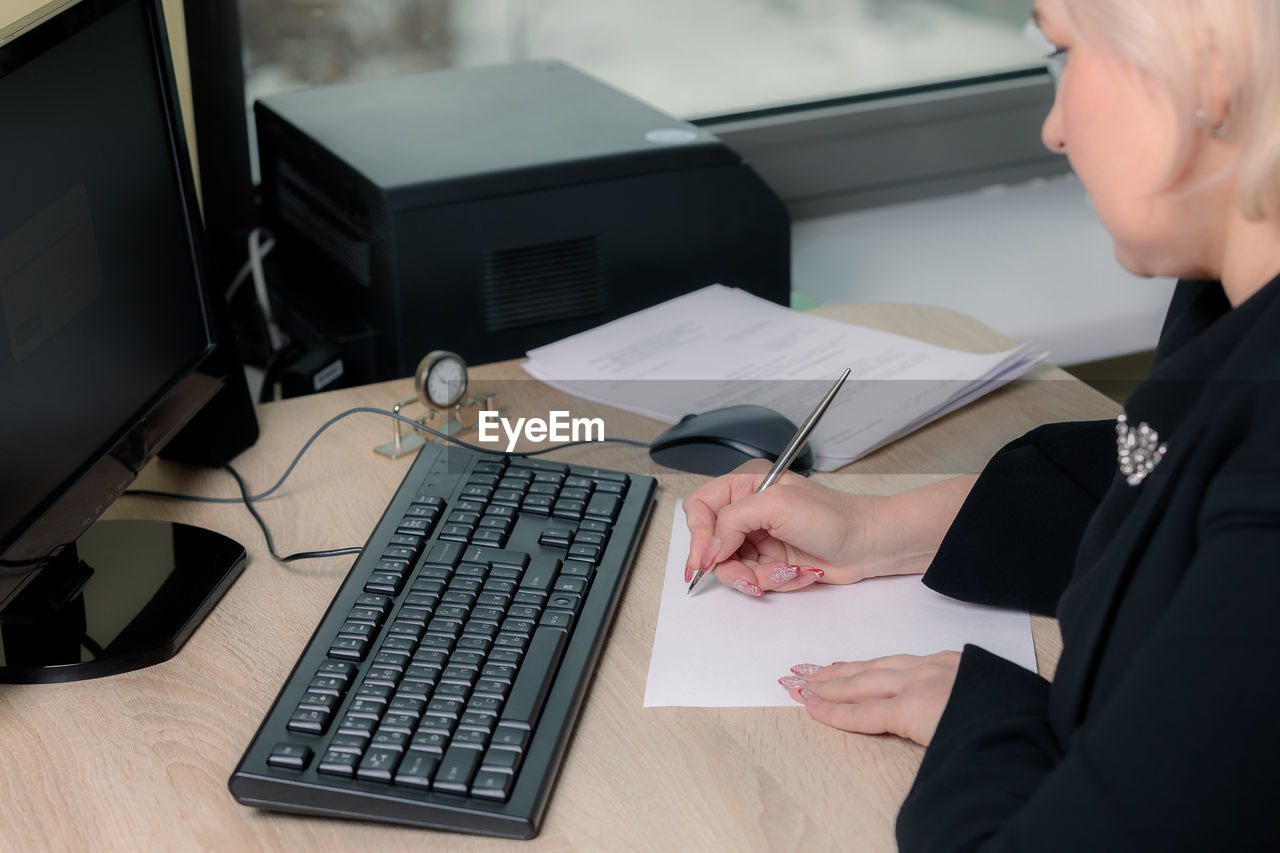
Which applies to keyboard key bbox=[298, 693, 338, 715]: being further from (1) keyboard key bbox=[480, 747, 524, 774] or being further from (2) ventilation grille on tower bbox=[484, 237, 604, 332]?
(2) ventilation grille on tower bbox=[484, 237, 604, 332]

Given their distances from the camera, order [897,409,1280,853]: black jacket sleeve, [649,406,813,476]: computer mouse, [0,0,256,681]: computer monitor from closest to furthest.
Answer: [897,409,1280,853]: black jacket sleeve
[0,0,256,681]: computer monitor
[649,406,813,476]: computer mouse

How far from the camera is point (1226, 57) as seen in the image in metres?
0.48

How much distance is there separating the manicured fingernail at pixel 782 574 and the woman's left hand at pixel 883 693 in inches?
3.8

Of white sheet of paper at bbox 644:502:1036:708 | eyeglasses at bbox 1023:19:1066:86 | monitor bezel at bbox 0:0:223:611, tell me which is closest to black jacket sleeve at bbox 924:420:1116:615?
white sheet of paper at bbox 644:502:1036:708

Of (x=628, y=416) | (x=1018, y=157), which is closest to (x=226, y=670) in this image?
(x=628, y=416)

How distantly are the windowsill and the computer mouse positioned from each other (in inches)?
23.4

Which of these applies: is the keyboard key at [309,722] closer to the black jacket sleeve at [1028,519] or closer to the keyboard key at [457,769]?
the keyboard key at [457,769]

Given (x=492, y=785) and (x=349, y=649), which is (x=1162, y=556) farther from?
(x=349, y=649)

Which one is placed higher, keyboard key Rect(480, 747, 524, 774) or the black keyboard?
keyboard key Rect(480, 747, 524, 774)

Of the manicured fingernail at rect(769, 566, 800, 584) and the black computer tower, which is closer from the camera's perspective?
the manicured fingernail at rect(769, 566, 800, 584)

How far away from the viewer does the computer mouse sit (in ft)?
3.14

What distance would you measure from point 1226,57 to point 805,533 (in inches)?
16.7

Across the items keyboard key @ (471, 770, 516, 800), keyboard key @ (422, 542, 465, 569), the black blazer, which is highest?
the black blazer

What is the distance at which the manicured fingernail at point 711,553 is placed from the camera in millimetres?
815
